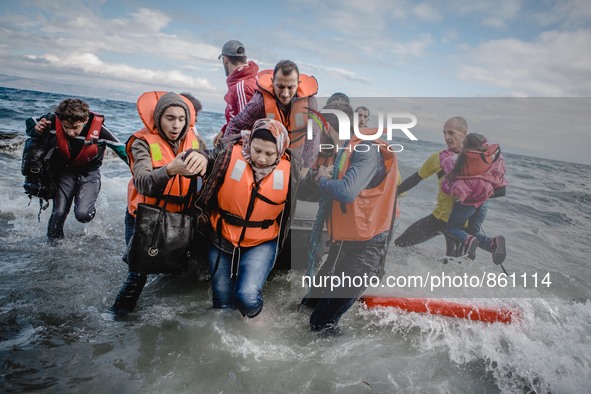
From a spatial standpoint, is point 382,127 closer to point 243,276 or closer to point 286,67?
point 286,67

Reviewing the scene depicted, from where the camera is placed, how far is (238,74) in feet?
13.2

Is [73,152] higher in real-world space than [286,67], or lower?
lower

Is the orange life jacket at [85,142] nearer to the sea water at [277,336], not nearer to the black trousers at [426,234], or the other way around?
the sea water at [277,336]

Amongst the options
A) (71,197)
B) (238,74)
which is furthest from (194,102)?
(71,197)

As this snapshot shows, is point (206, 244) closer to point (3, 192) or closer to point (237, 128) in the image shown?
point (237, 128)

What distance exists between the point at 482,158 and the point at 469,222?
2.42ft

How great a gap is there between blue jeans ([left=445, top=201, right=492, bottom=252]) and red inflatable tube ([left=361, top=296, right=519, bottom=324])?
640 mm

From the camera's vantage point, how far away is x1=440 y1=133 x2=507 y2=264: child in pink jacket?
318cm

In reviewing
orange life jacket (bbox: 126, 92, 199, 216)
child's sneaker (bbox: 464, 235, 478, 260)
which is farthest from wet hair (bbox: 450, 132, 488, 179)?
orange life jacket (bbox: 126, 92, 199, 216)

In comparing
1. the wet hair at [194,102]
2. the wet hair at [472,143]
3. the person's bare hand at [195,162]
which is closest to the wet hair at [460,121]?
the wet hair at [472,143]

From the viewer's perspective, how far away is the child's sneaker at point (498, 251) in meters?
3.56

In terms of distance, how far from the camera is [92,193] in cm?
452

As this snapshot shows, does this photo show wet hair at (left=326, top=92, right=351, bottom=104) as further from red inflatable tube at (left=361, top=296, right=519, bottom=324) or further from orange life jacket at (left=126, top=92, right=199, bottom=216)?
red inflatable tube at (left=361, top=296, right=519, bottom=324)

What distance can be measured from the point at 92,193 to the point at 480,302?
15.0 feet
